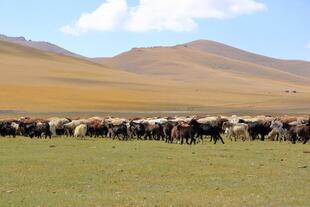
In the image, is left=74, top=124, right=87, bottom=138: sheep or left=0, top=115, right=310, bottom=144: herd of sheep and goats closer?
left=0, top=115, right=310, bottom=144: herd of sheep and goats

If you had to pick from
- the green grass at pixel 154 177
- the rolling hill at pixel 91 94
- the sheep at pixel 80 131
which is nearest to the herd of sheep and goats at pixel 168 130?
the sheep at pixel 80 131

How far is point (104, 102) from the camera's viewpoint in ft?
288

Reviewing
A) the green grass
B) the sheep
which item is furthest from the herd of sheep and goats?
the green grass

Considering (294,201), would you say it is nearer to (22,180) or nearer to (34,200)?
(34,200)

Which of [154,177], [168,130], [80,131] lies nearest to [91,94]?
[80,131]

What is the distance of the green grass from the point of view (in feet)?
44.2

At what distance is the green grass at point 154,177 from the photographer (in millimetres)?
13461

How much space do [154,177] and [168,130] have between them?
1531 cm

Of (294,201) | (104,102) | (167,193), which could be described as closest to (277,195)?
(294,201)

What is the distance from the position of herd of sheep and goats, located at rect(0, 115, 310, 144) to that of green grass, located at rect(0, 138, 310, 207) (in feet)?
15.6

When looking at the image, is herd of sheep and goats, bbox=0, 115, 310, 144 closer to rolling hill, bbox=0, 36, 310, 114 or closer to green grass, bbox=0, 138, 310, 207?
green grass, bbox=0, 138, 310, 207

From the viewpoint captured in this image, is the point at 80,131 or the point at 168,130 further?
the point at 80,131

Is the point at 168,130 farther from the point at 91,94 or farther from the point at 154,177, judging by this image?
the point at 91,94

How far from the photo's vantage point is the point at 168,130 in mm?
32188
